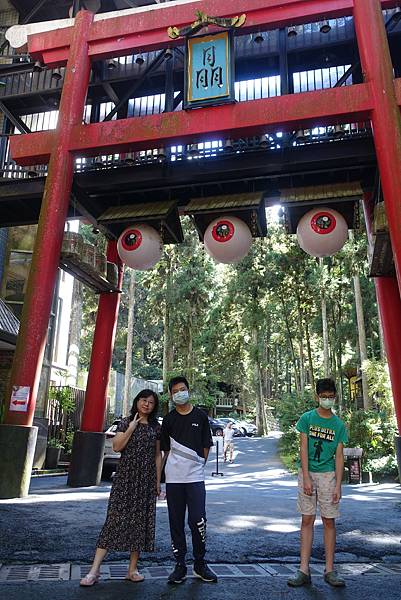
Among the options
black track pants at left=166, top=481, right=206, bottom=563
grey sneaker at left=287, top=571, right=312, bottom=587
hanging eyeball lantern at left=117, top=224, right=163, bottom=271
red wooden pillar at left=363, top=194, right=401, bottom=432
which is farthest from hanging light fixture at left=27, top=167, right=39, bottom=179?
grey sneaker at left=287, top=571, right=312, bottom=587

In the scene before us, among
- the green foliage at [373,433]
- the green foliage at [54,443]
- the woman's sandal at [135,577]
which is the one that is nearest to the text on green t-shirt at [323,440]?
the woman's sandal at [135,577]

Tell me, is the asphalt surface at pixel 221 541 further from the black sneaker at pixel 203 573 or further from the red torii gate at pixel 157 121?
the red torii gate at pixel 157 121

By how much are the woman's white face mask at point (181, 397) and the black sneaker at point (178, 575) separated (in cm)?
132

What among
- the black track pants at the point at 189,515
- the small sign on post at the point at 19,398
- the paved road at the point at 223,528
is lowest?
the paved road at the point at 223,528

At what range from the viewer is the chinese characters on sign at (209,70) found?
8.16 meters

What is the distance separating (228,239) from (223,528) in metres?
4.56

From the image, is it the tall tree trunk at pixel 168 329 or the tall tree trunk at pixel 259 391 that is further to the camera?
the tall tree trunk at pixel 259 391

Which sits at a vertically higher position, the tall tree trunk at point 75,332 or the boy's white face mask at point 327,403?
the tall tree trunk at point 75,332

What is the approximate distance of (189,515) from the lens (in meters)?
4.22

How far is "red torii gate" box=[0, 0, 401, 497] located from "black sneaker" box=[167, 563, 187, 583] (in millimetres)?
4123

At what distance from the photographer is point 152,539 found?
4.12 m

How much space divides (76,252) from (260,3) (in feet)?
17.5

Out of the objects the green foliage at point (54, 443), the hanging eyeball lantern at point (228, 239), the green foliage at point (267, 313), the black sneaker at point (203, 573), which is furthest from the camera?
the green foliage at point (267, 313)

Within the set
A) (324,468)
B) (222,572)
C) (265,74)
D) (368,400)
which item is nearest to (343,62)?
(265,74)
